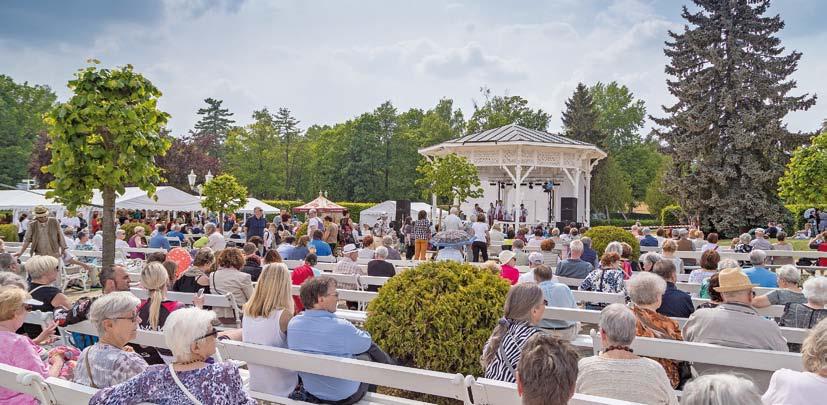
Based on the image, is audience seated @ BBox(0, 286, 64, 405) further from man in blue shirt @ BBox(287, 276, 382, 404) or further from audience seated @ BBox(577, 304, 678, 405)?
audience seated @ BBox(577, 304, 678, 405)

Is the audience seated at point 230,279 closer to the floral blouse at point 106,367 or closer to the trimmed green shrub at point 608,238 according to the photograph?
the floral blouse at point 106,367

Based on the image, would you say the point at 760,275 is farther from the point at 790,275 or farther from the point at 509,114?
the point at 509,114

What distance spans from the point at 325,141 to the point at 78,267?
47571 millimetres

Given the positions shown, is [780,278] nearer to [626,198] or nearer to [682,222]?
[682,222]

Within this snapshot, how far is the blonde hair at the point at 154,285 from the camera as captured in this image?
190 inches

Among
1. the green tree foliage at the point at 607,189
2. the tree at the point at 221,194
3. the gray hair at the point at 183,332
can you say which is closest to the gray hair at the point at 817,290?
the gray hair at the point at 183,332

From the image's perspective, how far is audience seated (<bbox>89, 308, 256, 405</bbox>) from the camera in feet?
9.32

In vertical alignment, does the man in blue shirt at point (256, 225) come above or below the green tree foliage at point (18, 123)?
below

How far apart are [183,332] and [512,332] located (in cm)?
187

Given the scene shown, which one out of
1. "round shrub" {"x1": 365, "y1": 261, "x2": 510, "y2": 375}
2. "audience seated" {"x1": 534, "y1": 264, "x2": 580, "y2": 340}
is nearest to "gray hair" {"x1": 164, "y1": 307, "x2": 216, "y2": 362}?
"round shrub" {"x1": 365, "y1": 261, "x2": 510, "y2": 375}

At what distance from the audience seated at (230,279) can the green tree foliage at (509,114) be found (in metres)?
54.2

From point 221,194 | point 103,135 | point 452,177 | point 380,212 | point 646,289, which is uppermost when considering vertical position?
point 452,177

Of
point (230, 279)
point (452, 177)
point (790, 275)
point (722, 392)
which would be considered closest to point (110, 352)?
point (722, 392)

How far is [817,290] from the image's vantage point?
473 centimetres
